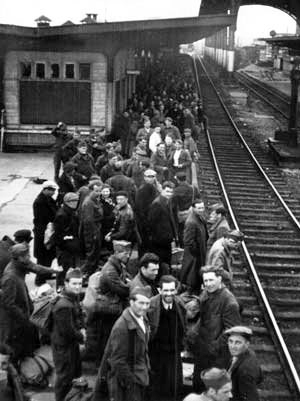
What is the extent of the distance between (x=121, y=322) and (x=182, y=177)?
16.7 ft

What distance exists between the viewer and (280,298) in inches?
376

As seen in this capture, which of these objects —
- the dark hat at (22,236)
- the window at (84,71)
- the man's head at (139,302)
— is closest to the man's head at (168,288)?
the man's head at (139,302)

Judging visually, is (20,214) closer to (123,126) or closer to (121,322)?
(123,126)

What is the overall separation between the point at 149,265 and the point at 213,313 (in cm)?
72

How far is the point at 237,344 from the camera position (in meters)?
5.00

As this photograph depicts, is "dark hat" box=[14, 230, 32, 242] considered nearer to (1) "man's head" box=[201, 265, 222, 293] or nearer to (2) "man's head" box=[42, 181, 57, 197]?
(2) "man's head" box=[42, 181, 57, 197]

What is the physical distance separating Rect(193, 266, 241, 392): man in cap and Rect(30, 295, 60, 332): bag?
1.34 meters

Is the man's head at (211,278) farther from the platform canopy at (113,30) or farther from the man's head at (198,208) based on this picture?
the platform canopy at (113,30)

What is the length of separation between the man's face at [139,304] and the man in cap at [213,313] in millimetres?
933

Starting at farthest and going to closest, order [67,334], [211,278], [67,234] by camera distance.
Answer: [67,234]
[211,278]
[67,334]

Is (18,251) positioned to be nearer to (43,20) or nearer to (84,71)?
(84,71)

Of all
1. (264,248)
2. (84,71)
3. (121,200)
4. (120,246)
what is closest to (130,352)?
(120,246)

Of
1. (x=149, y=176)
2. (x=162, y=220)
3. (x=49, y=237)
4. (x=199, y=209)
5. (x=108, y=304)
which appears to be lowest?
(x=108, y=304)

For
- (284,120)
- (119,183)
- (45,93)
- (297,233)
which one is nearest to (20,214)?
(119,183)
